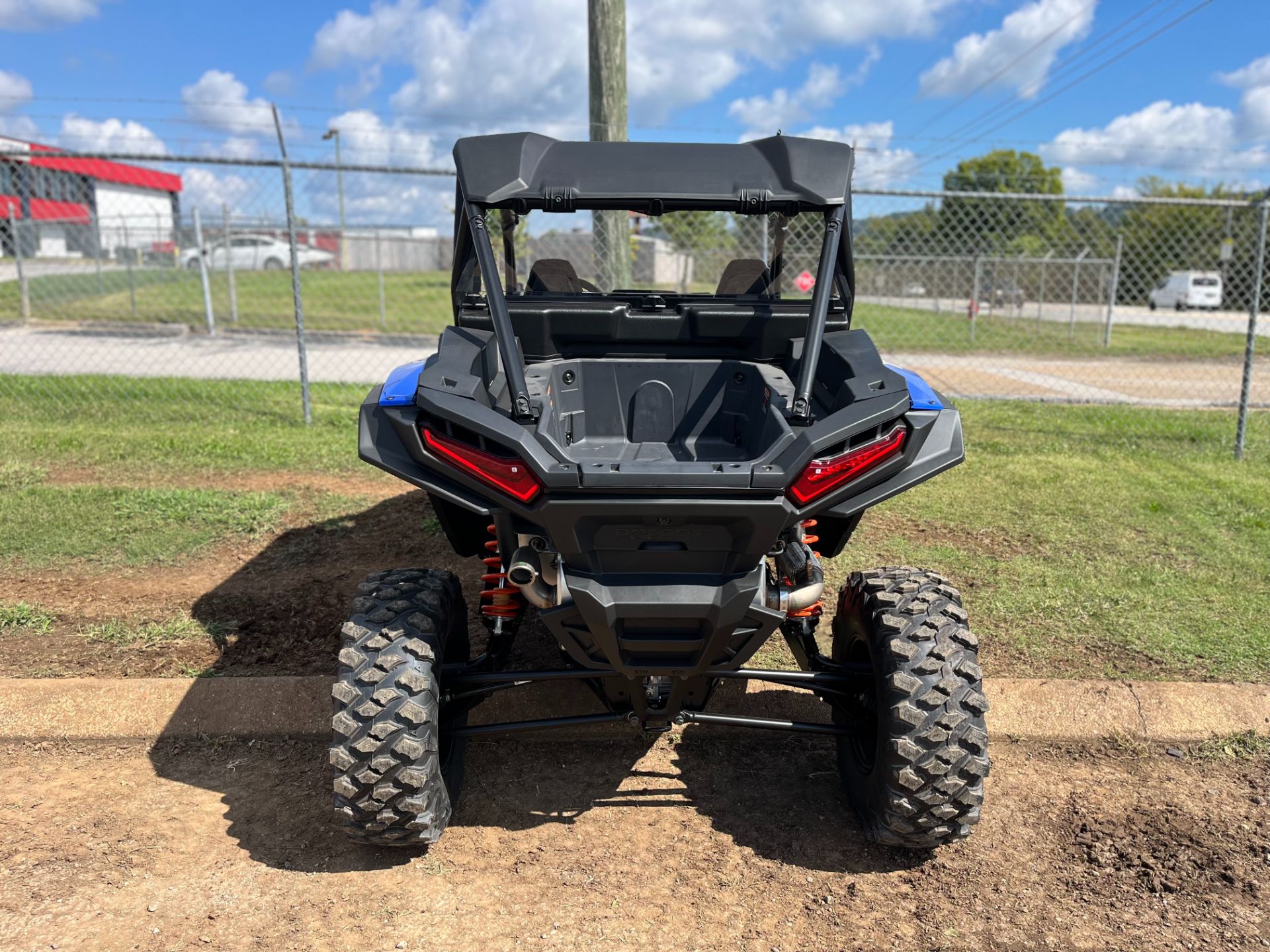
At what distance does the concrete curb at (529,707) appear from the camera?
364cm

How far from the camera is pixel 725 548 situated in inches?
98.7

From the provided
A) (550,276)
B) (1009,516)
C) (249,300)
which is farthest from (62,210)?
(1009,516)

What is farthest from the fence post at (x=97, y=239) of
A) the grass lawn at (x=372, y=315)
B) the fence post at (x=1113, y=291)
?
the fence post at (x=1113, y=291)

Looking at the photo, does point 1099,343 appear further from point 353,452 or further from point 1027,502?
point 353,452

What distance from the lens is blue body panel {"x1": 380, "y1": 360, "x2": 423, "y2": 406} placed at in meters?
2.72

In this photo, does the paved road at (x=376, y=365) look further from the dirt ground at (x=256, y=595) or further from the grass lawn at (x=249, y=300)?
the dirt ground at (x=256, y=595)

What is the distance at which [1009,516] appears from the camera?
5953 millimetres

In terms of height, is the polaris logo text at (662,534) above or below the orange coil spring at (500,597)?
above

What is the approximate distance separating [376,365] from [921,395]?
12.0 metres

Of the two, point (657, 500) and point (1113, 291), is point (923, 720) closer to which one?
point (657, 500)

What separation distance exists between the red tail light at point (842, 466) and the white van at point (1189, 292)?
1338 inches

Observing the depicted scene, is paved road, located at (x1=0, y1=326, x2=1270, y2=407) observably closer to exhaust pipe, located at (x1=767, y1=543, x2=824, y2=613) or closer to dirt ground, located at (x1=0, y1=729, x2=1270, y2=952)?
dirt ground, located at (x1=0, y1=729, x2=1270, y2=952)

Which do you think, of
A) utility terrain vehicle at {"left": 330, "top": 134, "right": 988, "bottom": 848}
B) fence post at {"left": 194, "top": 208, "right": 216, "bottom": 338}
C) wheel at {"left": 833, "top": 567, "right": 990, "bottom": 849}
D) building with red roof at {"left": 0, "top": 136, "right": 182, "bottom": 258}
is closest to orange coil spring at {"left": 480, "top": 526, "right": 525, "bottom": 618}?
utility terrain vehicle at {"left": 330, "top": 134, "right": 988, "bottom": 848}

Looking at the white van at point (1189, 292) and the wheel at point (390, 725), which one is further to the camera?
the white van at point (1189, 292)
